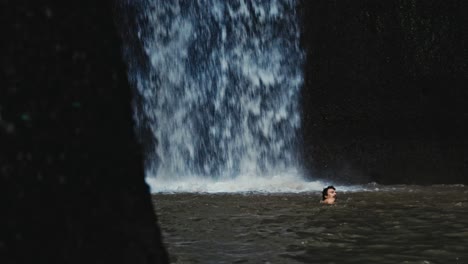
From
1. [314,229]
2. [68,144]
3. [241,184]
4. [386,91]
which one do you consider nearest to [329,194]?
[314,229]

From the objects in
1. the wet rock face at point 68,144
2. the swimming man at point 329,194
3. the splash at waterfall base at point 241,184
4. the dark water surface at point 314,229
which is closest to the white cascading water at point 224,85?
the splash at waterfall base at point 241,184

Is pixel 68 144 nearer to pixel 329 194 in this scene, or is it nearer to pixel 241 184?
pixel 329 194

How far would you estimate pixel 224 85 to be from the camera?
16531 mm

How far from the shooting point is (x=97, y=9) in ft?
6.66

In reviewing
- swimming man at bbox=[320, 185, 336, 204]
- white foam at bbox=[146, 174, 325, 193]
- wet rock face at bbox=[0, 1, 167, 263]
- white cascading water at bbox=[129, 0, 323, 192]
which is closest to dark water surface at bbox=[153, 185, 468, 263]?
swimming man at bbox=[320, 185, 336, 204]

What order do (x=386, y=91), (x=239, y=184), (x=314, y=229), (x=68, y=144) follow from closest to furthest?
(x=68, y=144) < (x=314, y=229) < (x=239, y=184) < (x=386, y=91)

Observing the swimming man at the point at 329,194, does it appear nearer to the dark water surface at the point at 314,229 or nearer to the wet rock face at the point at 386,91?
the dark water surface at the point at 314,229

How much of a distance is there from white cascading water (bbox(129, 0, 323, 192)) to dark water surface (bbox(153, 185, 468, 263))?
16.7 ft

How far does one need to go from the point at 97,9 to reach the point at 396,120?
15.1 metres

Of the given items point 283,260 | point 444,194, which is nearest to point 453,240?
point 283,260

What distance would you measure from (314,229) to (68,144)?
18.8 feet

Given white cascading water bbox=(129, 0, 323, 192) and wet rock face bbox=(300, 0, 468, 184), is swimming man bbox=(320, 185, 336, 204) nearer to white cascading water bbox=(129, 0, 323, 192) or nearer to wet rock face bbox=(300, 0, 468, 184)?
white cascading water bbox=(129, 0, 323, 192)

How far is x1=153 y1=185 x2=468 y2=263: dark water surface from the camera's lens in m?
5.69

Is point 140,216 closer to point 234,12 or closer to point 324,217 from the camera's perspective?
point 324,217
